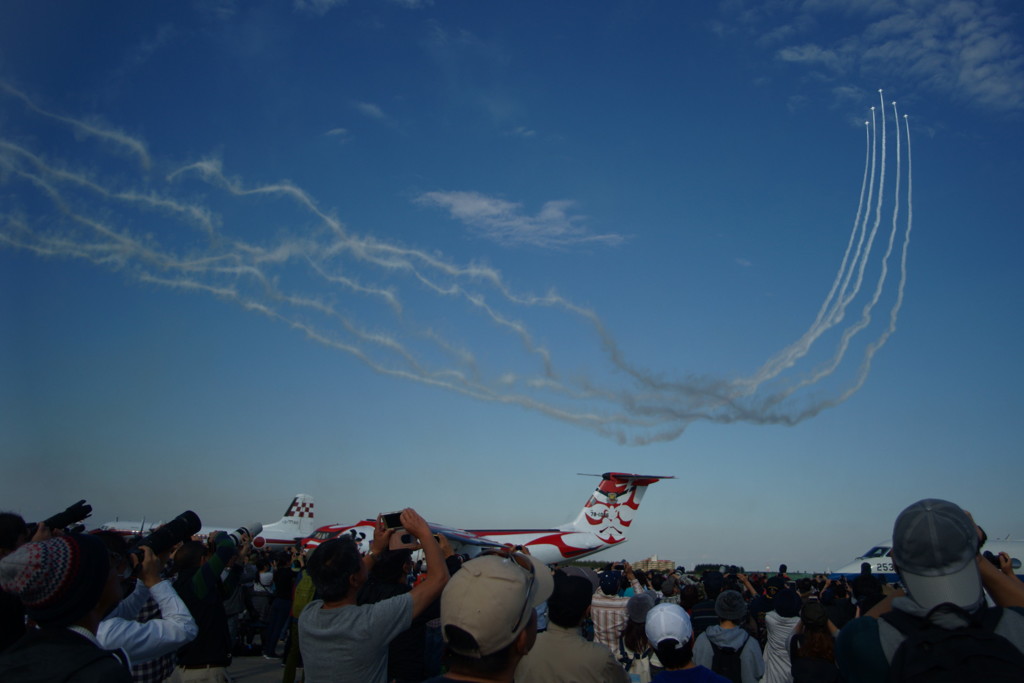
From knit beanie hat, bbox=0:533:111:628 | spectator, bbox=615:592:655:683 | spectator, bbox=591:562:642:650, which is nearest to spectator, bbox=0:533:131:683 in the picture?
knit beanie hat, bbox=0:533:111:628

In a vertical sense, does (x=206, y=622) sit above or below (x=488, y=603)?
below

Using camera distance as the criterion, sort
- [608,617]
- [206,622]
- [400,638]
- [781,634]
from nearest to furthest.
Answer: [400,638], [206,622], [781,634], [608,617]

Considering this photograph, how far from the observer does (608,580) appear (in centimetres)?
862

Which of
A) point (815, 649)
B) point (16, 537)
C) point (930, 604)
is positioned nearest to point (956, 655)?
point (930, 604)

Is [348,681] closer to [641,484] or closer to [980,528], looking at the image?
[980,528]

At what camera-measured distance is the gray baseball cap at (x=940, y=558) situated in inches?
93.4

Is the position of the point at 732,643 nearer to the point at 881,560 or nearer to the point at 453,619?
the point at 453,619

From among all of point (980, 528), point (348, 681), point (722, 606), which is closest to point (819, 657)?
point (722, 606)

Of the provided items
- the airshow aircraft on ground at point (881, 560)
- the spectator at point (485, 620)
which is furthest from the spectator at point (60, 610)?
the airshow aircraft on ground at point (881, 560)

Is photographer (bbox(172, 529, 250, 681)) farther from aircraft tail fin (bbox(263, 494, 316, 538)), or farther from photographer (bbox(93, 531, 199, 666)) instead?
aircraft tail fin (bbox(263, 494, 316, 538))

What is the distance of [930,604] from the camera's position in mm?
2381

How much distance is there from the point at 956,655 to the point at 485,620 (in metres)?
1.42

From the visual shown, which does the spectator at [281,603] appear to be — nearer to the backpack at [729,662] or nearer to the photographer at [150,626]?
the backpack at [729,662]

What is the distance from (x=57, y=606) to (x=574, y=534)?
36.6 metres
